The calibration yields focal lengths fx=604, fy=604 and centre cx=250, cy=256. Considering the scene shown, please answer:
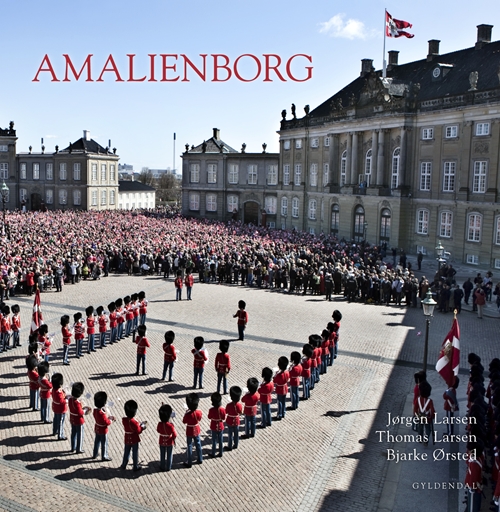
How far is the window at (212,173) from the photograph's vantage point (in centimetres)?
7150

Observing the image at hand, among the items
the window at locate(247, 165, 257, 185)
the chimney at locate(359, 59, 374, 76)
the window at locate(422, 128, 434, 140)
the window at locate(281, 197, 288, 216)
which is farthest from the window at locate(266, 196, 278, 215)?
the window at locate(422, 128, 434, 140)

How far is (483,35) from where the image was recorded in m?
45.9

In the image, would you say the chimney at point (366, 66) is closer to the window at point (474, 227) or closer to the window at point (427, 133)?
the window at point (427, 133)

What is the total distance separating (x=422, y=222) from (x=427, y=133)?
21.6ft

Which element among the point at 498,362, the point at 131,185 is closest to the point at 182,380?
the point at 498,362

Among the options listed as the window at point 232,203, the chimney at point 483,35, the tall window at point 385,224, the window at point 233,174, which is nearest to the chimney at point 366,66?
the chimney at point 483,35

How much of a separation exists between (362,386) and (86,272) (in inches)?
817

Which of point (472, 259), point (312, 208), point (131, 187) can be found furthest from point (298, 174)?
point (131, 187)

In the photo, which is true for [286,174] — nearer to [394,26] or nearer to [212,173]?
[212,173]

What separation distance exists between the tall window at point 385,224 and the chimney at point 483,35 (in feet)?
46.6

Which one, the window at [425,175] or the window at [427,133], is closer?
the window at [427,133]

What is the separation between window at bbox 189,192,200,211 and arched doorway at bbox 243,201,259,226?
7030 mm

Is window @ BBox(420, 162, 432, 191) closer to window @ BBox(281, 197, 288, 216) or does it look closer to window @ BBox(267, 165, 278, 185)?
window @ BBox(281, 197, 288, 216)

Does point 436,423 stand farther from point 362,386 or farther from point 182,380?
point 182,380
